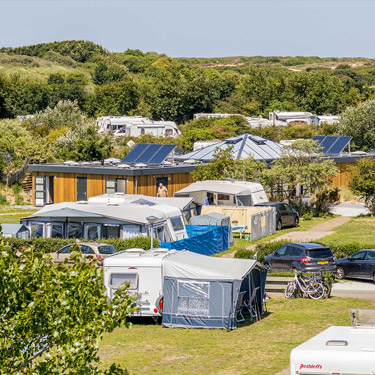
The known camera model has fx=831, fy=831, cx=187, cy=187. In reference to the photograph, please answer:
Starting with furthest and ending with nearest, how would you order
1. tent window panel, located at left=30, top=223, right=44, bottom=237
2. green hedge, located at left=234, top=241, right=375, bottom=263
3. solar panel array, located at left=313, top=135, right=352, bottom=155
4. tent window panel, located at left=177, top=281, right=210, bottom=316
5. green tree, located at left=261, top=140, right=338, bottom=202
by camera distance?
solar panel array, located at left=313, top=135, right=352, bottom=155 < green tree, located at left=261, top=140, right=338, bottom=202 < tent window panel, located at left=30, top=223, right=44, bottom=237 < green hedge, located at left=234, top=241, right=375, bottom=263 < tent window panel, located at left=177, top=281, right=210, bottom=316

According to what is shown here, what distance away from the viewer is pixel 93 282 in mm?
10578

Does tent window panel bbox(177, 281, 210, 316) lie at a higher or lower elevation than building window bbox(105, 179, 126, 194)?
lower

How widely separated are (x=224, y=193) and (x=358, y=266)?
14.7m

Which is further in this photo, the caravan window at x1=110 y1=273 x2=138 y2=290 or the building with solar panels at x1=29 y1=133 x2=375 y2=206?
the building with solar panels at x1=29 y1=133 x2=375 y2=206

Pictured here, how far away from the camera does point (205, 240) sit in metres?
34.2

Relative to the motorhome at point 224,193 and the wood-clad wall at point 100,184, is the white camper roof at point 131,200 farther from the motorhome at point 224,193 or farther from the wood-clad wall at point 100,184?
the wood-clad wall at point 100,184

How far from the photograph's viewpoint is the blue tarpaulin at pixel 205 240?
32.7 metres

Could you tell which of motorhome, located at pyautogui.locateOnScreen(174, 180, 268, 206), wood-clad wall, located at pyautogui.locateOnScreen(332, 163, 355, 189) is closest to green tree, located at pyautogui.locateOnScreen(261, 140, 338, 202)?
motorhome, located at pyautogui.locateOnScreen(174, 180, 268, 206)

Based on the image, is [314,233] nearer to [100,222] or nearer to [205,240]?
[205,240]

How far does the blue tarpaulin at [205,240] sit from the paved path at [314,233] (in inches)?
108

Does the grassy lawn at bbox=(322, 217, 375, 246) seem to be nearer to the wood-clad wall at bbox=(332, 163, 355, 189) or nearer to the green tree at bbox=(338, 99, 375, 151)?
the wood-clad wall at bbox=(332, 163, 355, 189)

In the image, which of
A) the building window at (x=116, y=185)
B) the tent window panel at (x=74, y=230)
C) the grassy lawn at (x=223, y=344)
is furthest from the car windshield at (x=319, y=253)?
the building window at (x=116, y=185)

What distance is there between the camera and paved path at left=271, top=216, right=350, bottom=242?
38.1m

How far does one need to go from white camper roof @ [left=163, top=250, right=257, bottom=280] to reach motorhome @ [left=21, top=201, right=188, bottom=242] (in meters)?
11.2
